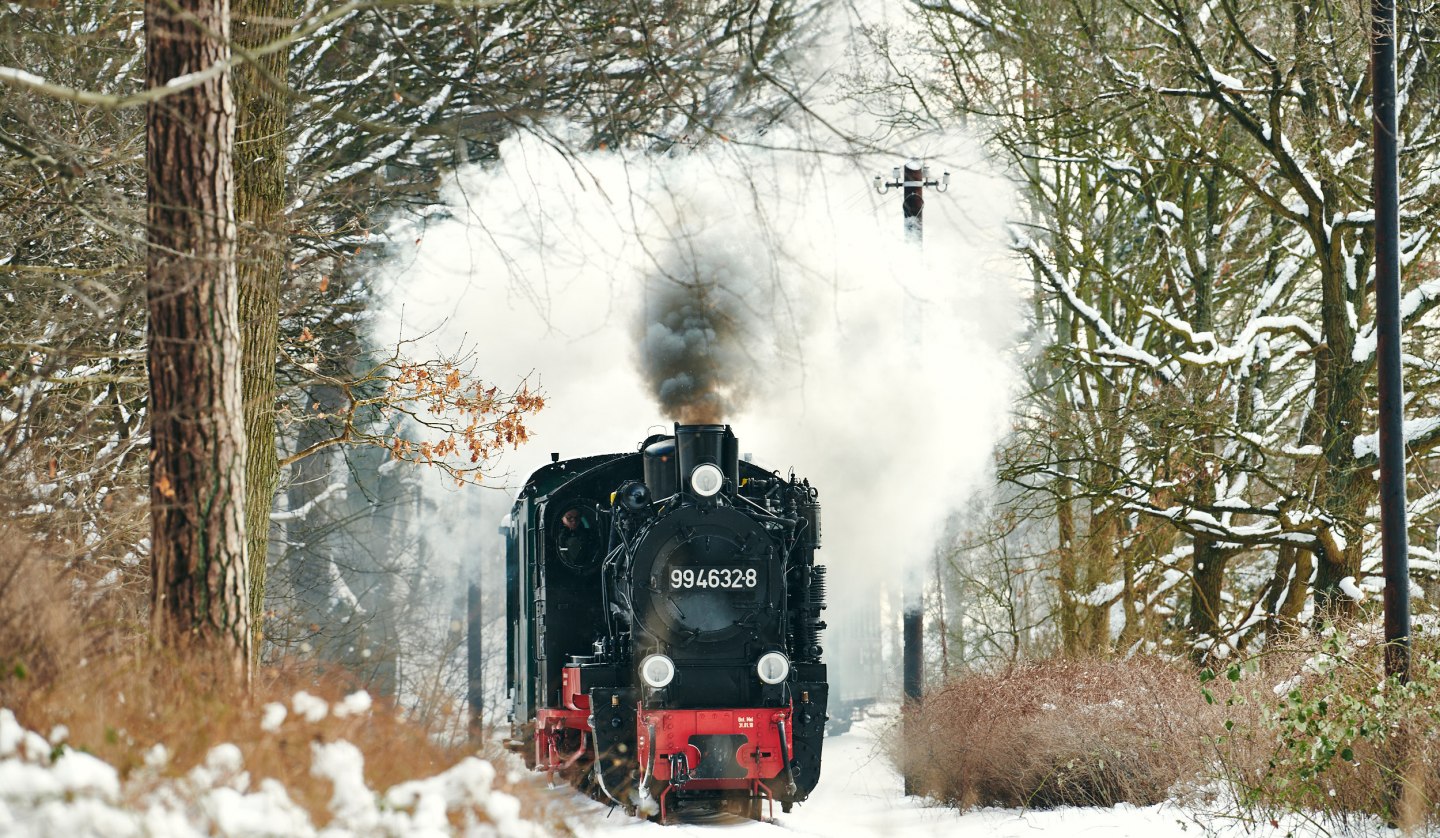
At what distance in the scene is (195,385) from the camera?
20.2ft

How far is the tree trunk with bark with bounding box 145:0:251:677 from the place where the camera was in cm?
610

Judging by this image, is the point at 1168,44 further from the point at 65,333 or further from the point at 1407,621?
the point at 65,333

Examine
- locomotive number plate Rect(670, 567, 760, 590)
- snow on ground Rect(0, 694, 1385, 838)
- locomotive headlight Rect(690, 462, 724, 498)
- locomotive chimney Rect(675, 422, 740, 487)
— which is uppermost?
locomotive chimney Rect(675, 422, 740, 487)

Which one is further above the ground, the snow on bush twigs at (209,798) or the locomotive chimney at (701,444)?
the locomotive chimney at (701,444)

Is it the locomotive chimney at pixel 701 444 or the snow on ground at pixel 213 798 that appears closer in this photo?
the snow on ground at pixel 213 798

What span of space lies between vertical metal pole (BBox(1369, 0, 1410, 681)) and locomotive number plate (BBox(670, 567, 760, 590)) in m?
4.33

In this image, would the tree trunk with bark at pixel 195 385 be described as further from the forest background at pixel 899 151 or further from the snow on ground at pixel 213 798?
the snow on ground at pixel 213 798

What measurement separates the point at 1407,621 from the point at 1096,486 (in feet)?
17.9

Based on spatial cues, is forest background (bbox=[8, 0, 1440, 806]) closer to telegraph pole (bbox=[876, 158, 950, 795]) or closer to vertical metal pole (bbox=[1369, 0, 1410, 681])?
telegraph pole (bbox=[876, 158, 950, 795])

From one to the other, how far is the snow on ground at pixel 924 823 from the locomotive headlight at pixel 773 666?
105 cm

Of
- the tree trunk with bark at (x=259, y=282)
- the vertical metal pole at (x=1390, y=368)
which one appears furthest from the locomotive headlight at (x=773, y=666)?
the vertical metal pole at (x=1390, y=368)

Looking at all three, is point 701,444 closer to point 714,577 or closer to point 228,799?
point 714,577

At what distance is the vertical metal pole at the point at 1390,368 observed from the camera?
29.3 ft

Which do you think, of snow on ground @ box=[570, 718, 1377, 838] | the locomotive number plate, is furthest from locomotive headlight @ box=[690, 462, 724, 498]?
snow on ground @ box=[570, 718, 1377, 838]
